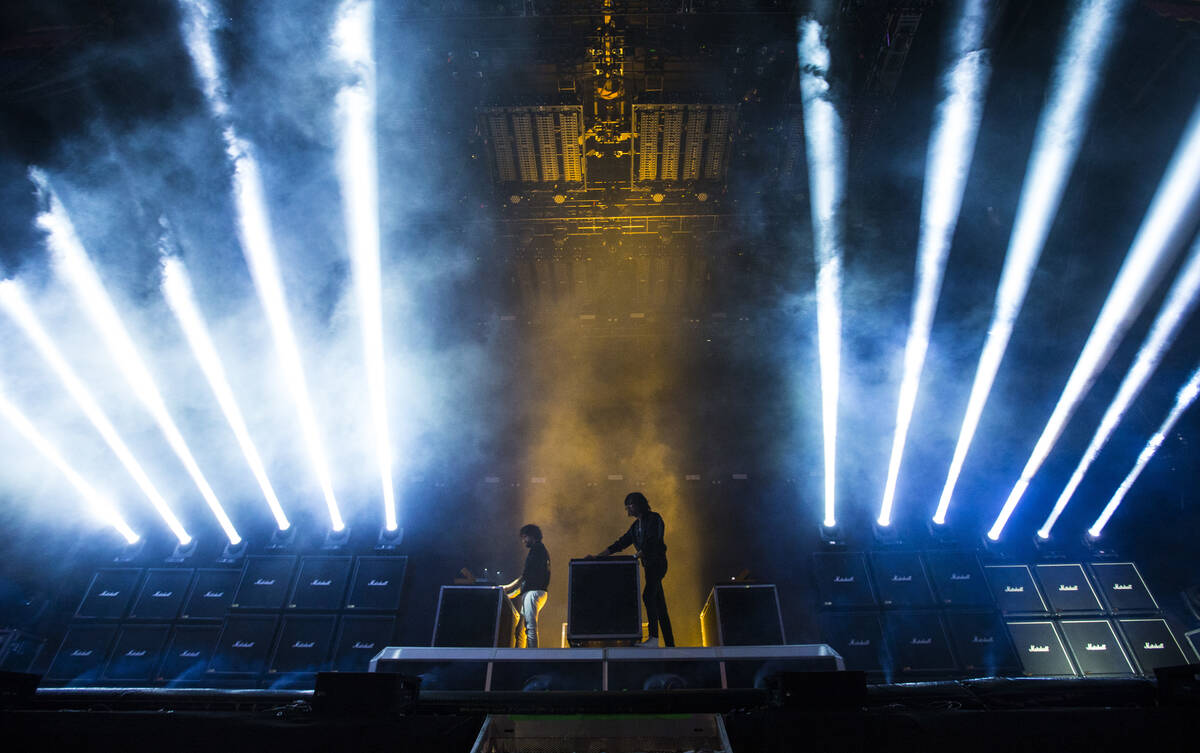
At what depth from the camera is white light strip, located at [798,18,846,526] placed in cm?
402

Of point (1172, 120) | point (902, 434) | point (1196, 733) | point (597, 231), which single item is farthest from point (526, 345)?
point (1172, 120)

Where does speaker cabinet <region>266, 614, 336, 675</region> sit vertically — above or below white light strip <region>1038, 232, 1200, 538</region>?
below

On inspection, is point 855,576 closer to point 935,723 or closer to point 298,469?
point 935,723

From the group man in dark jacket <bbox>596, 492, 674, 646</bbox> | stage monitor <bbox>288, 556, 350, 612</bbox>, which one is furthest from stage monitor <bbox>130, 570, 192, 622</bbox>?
man in dark jacket <bbox>596, 492, 674, 646</bbox>

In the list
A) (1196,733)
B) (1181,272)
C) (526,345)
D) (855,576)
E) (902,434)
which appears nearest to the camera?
(1196,733)

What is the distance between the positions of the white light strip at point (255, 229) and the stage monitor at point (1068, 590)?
7568mm

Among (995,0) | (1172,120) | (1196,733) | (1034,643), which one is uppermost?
(995,0)

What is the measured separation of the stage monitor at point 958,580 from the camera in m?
4.71

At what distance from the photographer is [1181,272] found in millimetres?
4379

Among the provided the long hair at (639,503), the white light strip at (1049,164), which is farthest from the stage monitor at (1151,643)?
the long hair at (639,503)

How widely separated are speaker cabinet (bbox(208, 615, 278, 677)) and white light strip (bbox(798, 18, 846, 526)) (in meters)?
5.97

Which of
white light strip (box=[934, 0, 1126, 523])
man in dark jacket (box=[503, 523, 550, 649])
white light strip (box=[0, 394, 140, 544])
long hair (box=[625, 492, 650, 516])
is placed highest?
white light strip (box=[934, 0, 1126, 523])

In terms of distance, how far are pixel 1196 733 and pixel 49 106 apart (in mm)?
8600

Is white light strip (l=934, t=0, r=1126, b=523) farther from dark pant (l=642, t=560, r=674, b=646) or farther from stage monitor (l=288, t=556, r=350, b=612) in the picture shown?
stage monitor (l=288, t=556, r=350, b=612)
